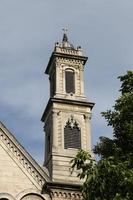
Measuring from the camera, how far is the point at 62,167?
3069 centimetres

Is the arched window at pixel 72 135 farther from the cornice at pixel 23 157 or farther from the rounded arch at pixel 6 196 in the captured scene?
the rounded arch at pixel 6 196

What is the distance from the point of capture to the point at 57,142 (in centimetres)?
3177

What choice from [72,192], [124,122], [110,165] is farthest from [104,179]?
[72,192]

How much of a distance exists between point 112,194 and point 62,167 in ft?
42.9

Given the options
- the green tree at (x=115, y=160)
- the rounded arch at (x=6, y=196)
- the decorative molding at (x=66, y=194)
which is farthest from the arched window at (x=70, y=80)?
the green tree at (x=115, y=160)

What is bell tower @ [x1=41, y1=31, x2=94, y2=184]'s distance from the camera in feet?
102

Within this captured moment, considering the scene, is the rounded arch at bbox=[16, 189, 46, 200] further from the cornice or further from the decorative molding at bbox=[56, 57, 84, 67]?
the decorative molding at bbox=[56, 57, 84, 67]

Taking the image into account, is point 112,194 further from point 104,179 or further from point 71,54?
point 71,54

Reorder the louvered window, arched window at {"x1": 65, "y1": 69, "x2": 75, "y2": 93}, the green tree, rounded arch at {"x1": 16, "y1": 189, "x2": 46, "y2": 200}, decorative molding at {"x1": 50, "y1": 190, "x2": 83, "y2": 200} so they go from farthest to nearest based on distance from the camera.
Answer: arched window at {"x1": 65, "y1": 69, "x2": 75, "y2": 93} < the louvered window < decorative molding at {"x1": 50, "y1": 190, "x2": 83, "y2": 200} < rounded arch at {"x1": 16, "y1": 189, "x2": 46, "y2": 200} < the green tree

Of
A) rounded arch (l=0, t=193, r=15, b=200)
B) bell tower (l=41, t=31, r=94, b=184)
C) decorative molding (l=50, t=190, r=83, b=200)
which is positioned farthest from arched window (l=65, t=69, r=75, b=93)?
rounded arch (l=0, t=193, r=15, b=200)

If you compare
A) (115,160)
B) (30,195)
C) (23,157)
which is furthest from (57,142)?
(115,160)

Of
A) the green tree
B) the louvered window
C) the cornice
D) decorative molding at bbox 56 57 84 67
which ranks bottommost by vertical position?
the green tree

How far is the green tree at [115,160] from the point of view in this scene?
57.4 feet

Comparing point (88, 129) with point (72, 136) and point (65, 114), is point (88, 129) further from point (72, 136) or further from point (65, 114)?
point (65, 114)
